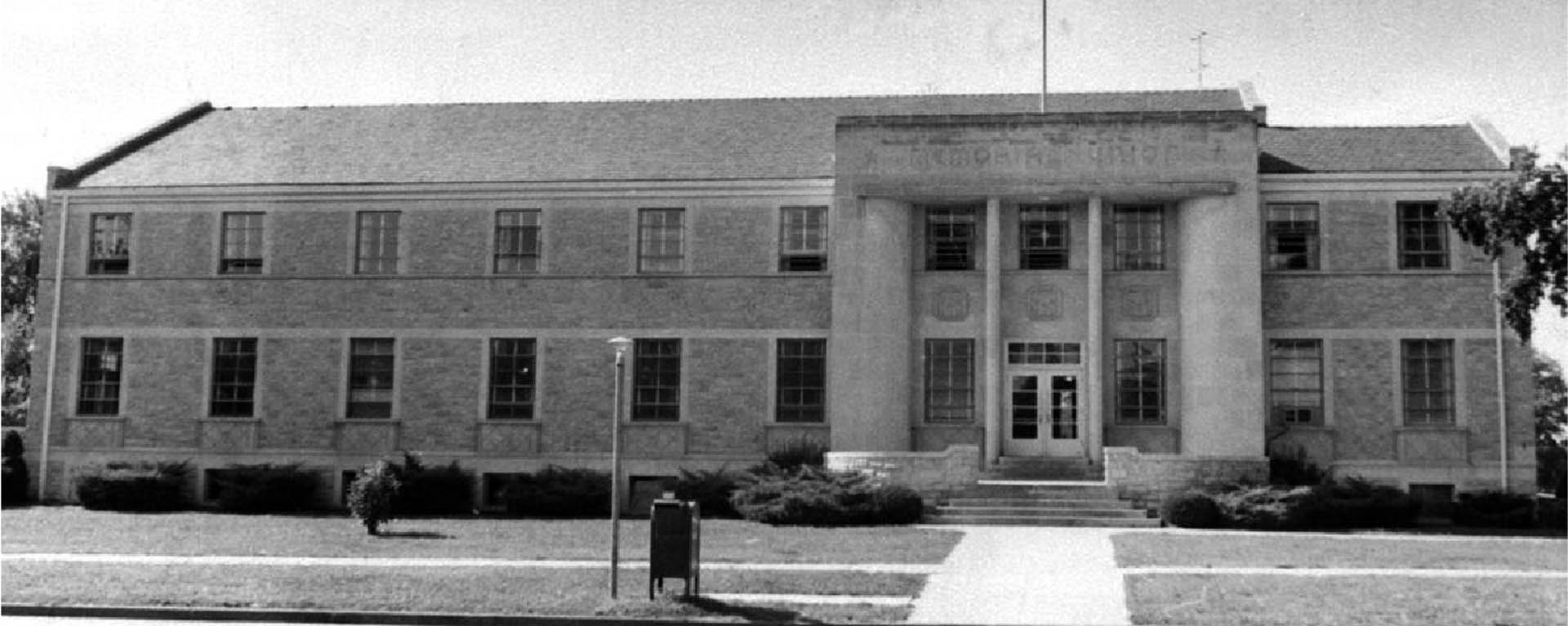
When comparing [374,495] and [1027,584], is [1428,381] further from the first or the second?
[374,495]

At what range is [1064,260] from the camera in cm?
3416

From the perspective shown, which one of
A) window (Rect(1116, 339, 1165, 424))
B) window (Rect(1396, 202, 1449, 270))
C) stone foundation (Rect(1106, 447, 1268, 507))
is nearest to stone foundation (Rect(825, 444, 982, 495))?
stone foundation (Rect(1106, 447, 1268, 507))

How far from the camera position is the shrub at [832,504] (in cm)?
2833

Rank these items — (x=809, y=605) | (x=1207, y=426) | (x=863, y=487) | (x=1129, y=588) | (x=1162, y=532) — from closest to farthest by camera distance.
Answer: (x=809, y=605) → (x=1129, y=588) → (x=1162, y=532) → (x=863, y=487) → (x=1207, y=426)

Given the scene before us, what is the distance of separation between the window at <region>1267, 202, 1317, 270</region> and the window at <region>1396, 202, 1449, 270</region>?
1.88m

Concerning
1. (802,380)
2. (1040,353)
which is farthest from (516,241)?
(1040,353)

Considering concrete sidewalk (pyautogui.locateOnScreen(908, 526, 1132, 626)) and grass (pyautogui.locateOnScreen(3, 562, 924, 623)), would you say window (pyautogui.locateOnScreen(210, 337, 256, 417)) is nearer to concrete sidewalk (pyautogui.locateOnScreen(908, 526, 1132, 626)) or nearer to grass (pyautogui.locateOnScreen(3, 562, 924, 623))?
grass (pyautogui.locateOnScreen(3, 562, 924, 623))

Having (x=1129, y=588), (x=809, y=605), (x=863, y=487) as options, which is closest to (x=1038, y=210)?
(x=863, y=487)

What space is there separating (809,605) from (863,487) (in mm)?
12328

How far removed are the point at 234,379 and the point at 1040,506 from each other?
19641 millimetres

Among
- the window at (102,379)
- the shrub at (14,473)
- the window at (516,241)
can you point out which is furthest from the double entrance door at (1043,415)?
the shrub at (14,473)

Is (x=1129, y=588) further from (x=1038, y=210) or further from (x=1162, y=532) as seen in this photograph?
(x=1038, y=210)

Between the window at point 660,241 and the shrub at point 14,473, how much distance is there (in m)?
15.4

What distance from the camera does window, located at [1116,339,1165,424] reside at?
33.7 meters
